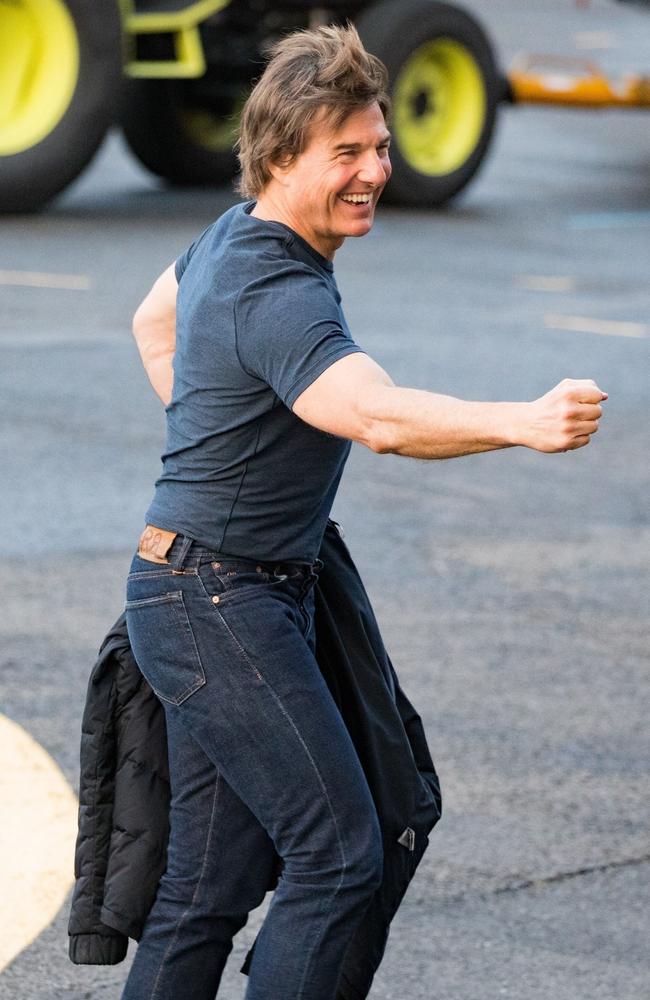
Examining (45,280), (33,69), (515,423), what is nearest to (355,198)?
(515,423)

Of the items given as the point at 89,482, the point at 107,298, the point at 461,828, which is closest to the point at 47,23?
the point at 107,298

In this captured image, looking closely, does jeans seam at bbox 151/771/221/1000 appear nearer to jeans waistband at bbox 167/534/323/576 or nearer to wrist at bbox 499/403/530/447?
jeans waistband at bbox 167/534/323/576

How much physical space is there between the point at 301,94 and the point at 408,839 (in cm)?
133

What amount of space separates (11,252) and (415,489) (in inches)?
207

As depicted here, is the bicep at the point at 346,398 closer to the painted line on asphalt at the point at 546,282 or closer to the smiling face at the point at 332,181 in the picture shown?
the smiling face at the point at 332,181

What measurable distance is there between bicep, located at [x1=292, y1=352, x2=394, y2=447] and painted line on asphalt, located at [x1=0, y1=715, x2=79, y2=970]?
5.27 feet

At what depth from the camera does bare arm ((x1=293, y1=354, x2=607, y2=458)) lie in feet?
9.04

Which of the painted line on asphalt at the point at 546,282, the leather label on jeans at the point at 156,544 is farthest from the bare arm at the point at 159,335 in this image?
the painted line on asphalt at the point at 546,282

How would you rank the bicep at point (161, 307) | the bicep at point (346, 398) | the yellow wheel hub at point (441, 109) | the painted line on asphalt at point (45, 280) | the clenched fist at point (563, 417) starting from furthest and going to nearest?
the yellow wheel hub at point (441, 109)
the painted line on asphalt at point (45, 280)
the bicep at point (161, 307)
the bicep at point (346, 398)
the clenched fist at point (563, 417)

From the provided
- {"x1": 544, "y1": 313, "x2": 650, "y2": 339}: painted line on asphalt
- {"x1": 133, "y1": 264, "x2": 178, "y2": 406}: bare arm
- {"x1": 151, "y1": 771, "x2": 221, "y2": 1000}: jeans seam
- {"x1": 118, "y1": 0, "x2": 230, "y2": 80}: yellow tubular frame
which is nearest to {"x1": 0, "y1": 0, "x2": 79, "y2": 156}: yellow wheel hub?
{"x1": 118, "y1": 0, "x2": 230, "y2": 80}: yellow tubular frame

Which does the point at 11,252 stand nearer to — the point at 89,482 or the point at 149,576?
the point at 89,482

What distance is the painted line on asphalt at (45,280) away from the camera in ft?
36.3

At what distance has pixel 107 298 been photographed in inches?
426

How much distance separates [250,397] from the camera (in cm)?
301
